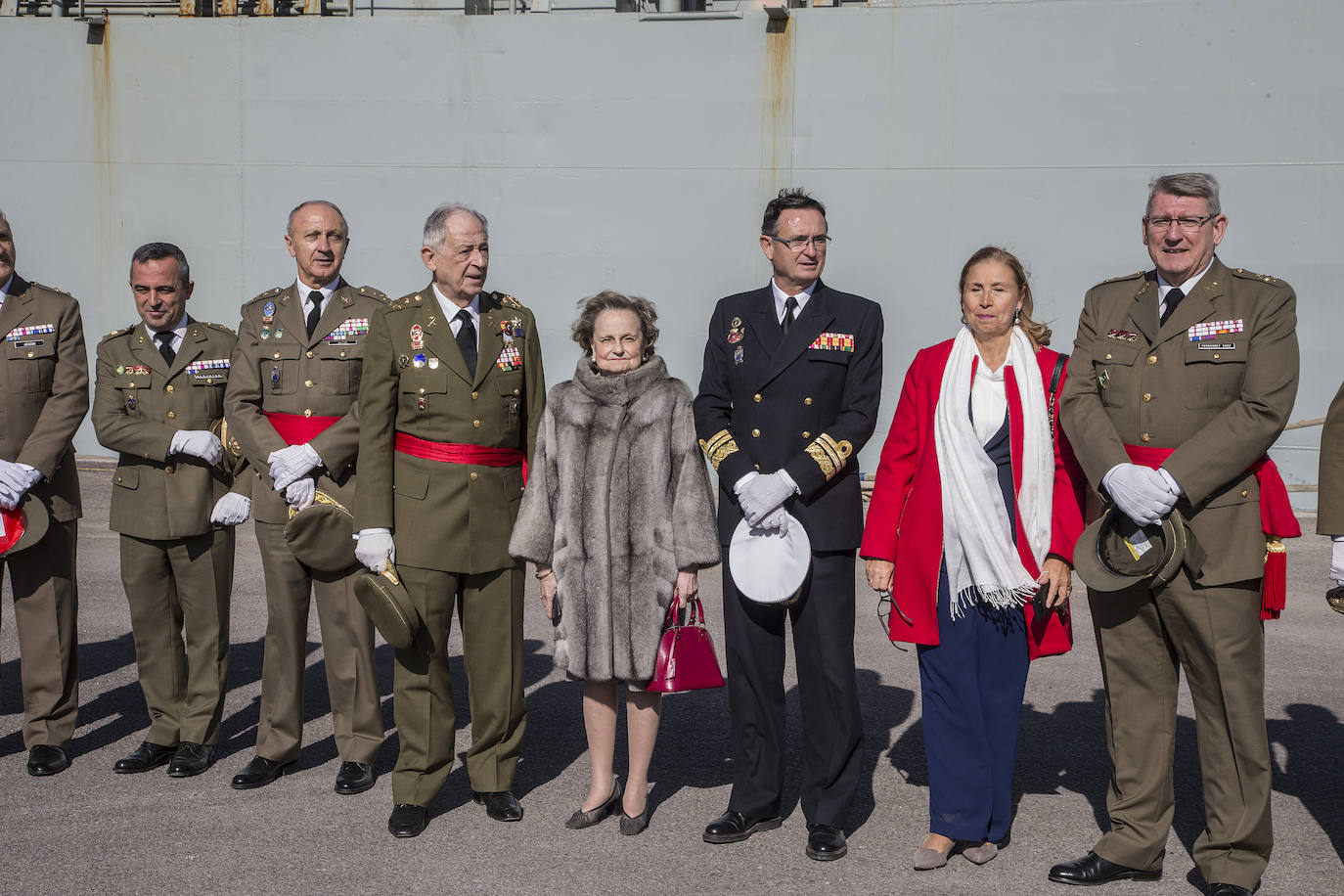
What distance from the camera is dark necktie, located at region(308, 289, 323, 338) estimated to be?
15.1 feet

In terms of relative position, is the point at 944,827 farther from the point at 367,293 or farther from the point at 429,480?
the point at 367,293

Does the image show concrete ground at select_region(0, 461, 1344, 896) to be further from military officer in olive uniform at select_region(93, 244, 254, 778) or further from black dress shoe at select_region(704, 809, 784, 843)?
military officer in olive uniform at select_region(93, 244, 254, 778)

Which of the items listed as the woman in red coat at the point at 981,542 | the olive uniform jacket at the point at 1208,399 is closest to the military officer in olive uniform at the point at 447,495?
the woman in red coat at the point at 981,542

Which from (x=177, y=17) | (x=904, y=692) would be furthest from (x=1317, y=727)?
(x=177, y=17)

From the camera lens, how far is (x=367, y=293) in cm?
474

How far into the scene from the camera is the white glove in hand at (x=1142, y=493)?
3512 mm

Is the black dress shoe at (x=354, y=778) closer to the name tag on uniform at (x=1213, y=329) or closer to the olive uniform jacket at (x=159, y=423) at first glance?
the olive uniform jacket at (x=159, y=423)

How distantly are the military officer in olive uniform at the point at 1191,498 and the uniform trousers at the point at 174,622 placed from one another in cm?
307

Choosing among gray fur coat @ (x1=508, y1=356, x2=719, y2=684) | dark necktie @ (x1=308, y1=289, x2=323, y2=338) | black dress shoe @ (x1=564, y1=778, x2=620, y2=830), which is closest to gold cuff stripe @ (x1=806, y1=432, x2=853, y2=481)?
gray fur coat @ (x1=508, y1=356, x2=719, y2=684)

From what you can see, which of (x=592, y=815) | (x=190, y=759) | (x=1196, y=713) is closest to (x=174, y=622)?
(x=190, y=759)

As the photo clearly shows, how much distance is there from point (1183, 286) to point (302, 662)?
324 centimetres

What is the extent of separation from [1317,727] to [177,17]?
11173 mm

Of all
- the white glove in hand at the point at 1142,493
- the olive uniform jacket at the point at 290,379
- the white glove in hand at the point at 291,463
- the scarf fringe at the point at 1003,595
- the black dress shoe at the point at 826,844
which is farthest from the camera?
the olive uniform jacket at the point at 290,379

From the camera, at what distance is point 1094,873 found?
3672 millimetres
